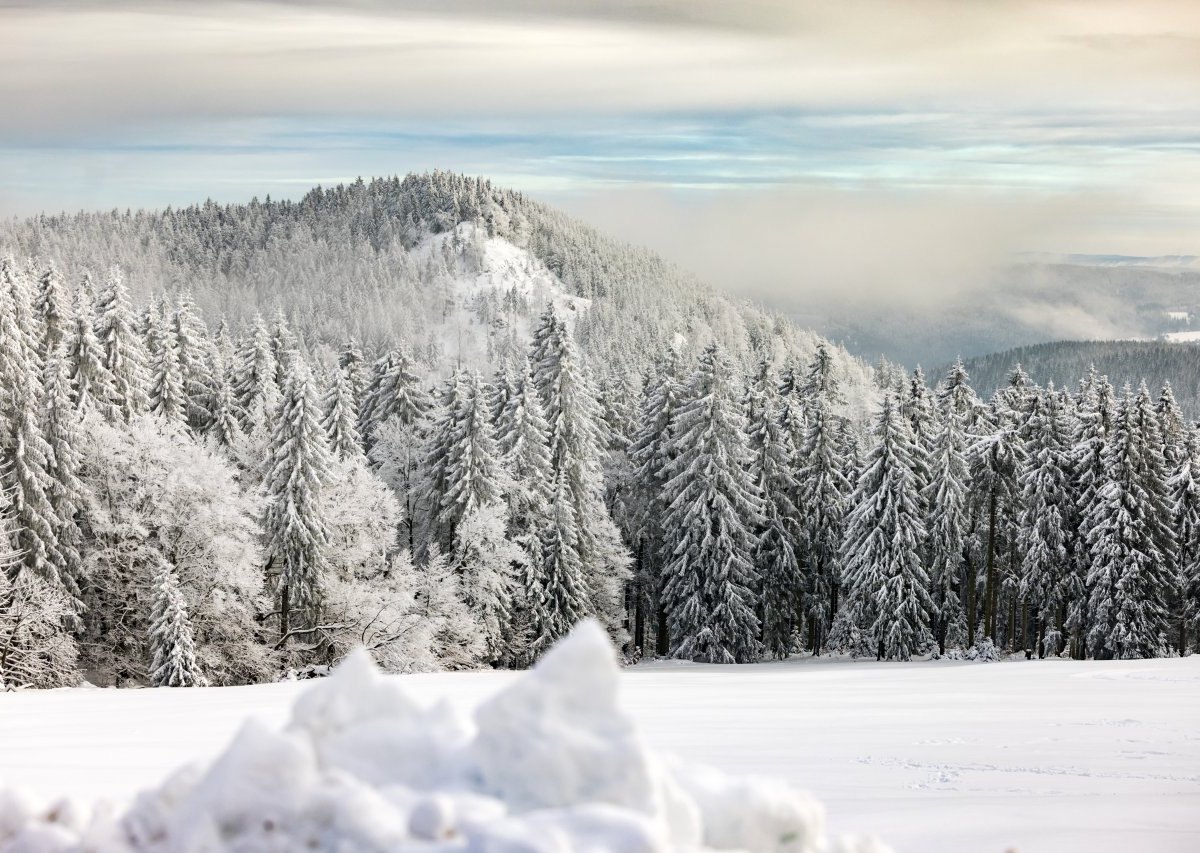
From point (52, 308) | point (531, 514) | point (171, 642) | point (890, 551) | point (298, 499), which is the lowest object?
point (171, 642)

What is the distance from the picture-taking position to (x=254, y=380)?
189ft

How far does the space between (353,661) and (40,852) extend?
1.61m

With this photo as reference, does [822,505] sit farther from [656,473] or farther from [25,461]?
[25,461]

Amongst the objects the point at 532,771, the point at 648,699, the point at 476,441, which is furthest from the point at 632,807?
the point at 476,441

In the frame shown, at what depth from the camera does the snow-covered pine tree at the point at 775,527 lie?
53.1 meters

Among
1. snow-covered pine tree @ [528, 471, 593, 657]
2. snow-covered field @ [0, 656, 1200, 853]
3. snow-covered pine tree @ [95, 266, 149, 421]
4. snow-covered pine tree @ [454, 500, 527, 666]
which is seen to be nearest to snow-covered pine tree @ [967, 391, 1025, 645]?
snow-covered pine tree @ [528, 471, 593, 657]

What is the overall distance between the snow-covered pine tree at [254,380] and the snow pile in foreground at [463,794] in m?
51.4

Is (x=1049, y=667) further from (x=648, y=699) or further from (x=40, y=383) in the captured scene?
(x=40, y=383)

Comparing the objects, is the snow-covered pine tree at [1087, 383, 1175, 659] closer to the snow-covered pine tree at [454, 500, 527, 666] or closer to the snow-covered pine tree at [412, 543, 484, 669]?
the snow-covered pine tree at [454, 500, 527, 666]

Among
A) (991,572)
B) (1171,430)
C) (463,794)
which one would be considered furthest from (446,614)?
(463,794)

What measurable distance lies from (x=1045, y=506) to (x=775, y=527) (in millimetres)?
12002

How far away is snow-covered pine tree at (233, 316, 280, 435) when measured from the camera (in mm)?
55875

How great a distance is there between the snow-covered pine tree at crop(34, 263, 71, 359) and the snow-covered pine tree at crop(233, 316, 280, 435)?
29.7ft

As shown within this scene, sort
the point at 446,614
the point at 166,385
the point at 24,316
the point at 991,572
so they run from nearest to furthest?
the point at 446,614 → the point at 24,316 → the point at 991,572 → the point at 166,385
